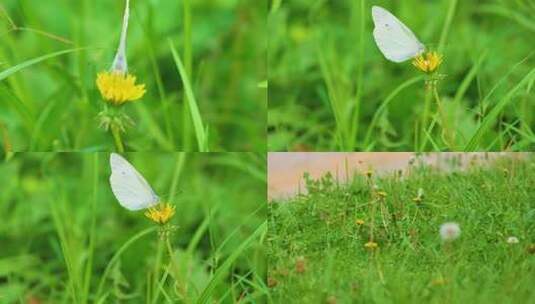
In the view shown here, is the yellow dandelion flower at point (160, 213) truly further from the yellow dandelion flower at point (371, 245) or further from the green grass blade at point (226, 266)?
the yellow dandelion flower at point (371, 245)

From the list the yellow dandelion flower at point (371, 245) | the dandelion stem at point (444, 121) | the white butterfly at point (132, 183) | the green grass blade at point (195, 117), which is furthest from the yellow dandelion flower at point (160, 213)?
the dandelion stem at point (444, 121)

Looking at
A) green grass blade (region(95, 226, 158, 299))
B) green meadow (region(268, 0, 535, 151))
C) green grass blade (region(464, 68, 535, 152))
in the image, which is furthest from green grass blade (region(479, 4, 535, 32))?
green grass blade (region(95, 226, 158, 299))

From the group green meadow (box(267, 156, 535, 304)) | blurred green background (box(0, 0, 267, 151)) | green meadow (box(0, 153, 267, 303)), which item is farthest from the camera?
blurred green background (box(0, 0, 267, 151))

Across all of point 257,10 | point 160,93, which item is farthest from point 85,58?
point 257,10

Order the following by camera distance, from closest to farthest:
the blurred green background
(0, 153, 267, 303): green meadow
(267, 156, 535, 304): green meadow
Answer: (267, 156, 535, 304): green meadow < (0, 153, 267, 303): green meadow < the blurred green background

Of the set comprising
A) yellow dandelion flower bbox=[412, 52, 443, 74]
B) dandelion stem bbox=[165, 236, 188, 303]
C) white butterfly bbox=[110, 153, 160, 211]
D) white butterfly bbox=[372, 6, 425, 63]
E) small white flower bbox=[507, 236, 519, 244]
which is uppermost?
white butterfly bbox=[372, 6, 425, 63]

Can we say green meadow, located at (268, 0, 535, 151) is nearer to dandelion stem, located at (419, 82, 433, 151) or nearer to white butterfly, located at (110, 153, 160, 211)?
dandelion stem, located at (419, 82, 433, 151)

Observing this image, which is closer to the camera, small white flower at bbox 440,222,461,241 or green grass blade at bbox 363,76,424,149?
small white flower at bbox 440,222,461,241
